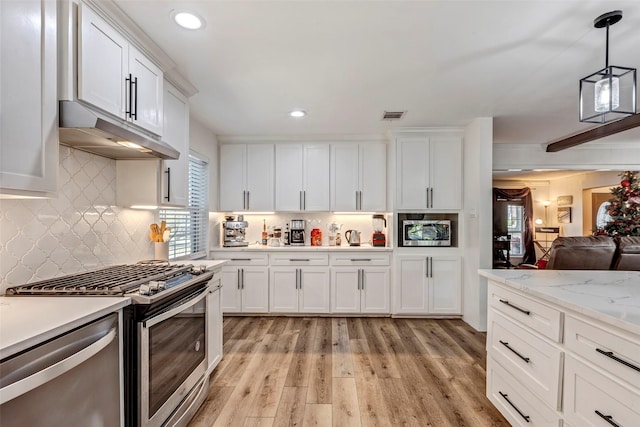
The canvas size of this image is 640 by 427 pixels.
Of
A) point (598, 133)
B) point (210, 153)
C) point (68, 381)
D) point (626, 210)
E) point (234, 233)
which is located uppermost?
point (598, 133)

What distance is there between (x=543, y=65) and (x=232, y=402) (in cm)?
345

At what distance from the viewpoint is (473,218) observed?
3.79m

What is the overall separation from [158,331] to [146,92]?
1532mm

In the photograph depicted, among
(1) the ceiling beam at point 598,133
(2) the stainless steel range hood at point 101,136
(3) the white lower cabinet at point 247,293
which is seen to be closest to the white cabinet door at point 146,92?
(2) the stainless steel range hood at point 101,136

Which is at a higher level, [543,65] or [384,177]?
[543,65]

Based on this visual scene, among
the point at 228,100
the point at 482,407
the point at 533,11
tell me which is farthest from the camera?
the point at 228,100

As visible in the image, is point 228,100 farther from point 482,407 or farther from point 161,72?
point 482,407

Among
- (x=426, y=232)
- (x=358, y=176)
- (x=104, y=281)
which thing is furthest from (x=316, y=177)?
(x=104, y=281)

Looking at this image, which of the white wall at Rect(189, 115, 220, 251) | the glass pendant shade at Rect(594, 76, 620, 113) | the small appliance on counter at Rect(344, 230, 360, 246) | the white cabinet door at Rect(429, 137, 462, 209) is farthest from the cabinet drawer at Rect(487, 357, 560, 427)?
the white wall at Rect(189, 115, 220, 251)

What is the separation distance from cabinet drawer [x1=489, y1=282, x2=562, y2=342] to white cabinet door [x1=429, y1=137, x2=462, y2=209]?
2.12m

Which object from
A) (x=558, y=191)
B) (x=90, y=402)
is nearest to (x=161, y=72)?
(x=90, y=402)

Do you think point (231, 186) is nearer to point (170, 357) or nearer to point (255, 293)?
point (255, 293)

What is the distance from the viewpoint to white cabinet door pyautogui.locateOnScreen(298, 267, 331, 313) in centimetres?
408

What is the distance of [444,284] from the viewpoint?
13.3ft
